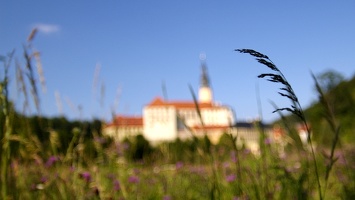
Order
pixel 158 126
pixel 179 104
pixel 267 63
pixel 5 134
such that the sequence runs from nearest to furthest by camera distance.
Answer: pixel 267 63
pixel 5 134
pixel 158 126
pixel 179 104

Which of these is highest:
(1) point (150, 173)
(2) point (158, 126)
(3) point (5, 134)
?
(2) point (158, 126)

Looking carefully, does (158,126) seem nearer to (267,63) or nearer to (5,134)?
(5,134)

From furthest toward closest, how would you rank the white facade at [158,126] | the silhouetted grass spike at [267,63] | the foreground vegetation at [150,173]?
the white facade at [158,126], the foreground vegetation at [150,173], the silhouetted grass spike at [267,63]

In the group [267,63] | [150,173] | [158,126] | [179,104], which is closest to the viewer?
[267,63]

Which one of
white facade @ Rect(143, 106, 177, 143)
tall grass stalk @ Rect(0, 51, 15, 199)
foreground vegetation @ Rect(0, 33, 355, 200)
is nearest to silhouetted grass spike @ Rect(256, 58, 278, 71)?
foreground vegetation @ Rect(0, 33, 355, 200)

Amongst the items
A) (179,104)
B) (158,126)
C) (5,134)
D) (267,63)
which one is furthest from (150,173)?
(179,104)

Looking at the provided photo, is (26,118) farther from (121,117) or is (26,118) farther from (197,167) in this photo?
(197,167)

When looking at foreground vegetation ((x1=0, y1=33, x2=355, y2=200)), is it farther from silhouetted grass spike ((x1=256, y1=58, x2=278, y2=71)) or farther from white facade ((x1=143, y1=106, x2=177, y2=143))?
white facade ((x1=143, y1=106, x2=177, y2=143))

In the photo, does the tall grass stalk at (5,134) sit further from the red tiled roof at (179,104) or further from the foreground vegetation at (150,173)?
the red tiled roof at (179,104)

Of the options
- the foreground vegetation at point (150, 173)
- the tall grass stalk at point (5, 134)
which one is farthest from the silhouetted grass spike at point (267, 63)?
the tall grass stalk at point (5, 134)

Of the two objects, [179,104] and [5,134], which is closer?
[5,134]

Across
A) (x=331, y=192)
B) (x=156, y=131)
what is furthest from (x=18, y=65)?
(x=156, y=131)

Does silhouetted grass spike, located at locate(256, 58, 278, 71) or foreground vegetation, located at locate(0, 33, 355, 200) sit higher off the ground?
silhouetted grass spike, located at locate(256, 58, 278, 71)

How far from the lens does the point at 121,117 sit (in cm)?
247
